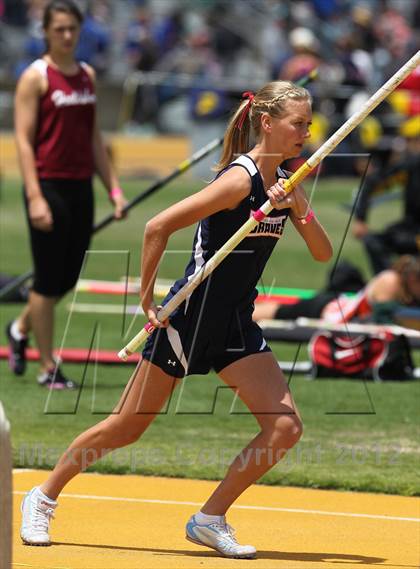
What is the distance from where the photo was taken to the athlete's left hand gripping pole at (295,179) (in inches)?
218

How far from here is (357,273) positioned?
13367 millimetres

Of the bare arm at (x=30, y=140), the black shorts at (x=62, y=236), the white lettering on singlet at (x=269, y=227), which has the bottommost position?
the black shorts at (x=62, y=236)

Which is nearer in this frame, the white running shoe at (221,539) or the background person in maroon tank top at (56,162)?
the white running shoe at (221,539)

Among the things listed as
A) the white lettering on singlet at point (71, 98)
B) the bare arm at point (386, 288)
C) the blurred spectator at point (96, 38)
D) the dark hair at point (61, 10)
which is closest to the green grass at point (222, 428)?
the bare arm at point (386, 288)

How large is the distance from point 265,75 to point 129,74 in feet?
9.87

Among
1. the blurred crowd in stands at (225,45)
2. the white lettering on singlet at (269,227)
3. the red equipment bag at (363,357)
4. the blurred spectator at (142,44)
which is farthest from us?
the blurred spectator at (142,44)

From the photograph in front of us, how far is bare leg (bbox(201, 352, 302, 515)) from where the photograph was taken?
5770 mm

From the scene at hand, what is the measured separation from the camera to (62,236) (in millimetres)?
9430

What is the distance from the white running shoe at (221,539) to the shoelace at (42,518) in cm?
62

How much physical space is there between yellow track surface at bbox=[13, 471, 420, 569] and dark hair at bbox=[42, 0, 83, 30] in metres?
3.27

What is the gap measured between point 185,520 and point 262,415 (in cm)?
107

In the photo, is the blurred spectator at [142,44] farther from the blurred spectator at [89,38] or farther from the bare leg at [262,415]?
the bare leg at [262,415]

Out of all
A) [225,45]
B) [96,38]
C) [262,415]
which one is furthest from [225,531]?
[225,45]

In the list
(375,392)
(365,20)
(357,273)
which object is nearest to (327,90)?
(365,20)
